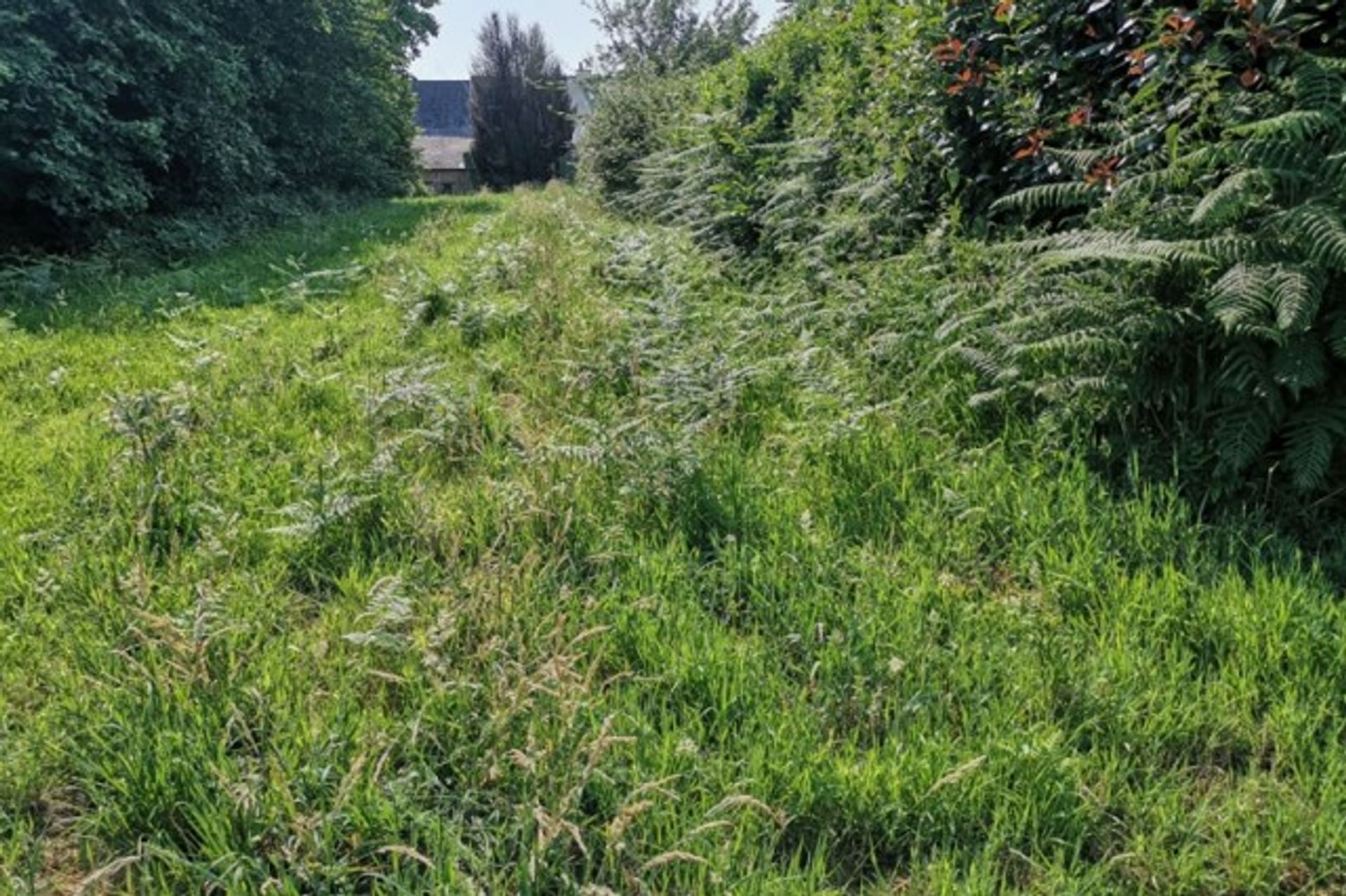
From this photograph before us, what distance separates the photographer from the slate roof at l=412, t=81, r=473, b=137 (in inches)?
2071

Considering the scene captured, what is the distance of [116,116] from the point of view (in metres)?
9.54

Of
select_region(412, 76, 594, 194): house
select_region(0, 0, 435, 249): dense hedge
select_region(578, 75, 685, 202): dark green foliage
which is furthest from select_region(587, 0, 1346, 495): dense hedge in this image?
select_region(412, 76, 594, 194): house

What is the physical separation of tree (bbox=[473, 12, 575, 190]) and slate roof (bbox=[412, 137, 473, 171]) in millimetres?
8137

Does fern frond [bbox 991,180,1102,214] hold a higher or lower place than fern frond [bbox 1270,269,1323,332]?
higher

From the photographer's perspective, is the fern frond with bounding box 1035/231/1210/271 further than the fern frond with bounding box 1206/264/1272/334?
Yes

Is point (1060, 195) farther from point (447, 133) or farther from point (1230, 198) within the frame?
point (447, 133)

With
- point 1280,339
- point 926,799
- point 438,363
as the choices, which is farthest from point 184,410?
point 1280,339

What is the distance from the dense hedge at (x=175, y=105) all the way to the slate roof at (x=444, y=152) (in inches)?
808

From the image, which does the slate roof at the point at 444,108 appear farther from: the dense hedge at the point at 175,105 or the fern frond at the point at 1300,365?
the fern frond at the point at 1300,365

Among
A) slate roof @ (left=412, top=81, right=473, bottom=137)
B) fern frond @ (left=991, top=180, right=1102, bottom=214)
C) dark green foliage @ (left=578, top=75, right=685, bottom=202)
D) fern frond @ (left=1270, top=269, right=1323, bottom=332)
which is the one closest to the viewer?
fern frond @ (left=1270, top=269, right=1323, bottom=332)

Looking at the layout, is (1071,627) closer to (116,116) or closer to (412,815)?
(412,815)

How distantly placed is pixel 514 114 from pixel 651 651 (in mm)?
29422

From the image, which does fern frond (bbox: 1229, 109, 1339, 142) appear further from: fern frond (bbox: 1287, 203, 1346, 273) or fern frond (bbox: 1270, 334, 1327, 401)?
fern frond (bbox: 1270, 334, 1327, 401)

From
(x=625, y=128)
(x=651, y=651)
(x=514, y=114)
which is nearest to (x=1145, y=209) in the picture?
(x=651, y=651)
